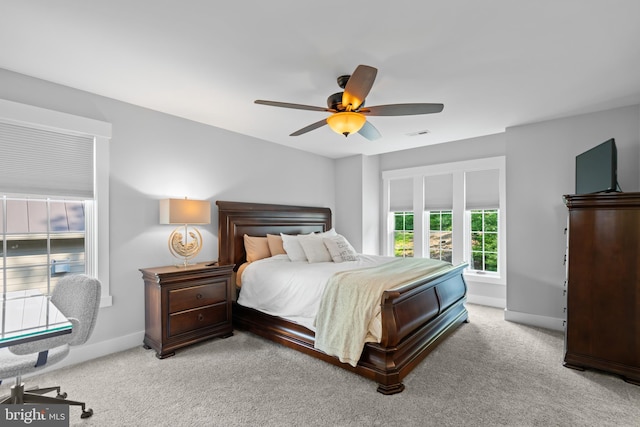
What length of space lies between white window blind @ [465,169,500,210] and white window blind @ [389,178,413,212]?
3.17ft

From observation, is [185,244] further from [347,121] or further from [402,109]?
[402,109]

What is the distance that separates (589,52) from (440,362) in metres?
2.77

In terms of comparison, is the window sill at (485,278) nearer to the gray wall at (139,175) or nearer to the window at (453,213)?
the window at (453,213)

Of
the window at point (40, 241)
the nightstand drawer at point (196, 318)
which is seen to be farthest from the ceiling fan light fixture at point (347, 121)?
the window at point (40, 241)

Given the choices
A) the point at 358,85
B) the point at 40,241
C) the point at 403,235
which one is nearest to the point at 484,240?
the point at 403,235

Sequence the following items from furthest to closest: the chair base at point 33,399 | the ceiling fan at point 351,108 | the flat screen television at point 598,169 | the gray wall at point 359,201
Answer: the gray wall at point 359,201, the flat screen television at point 598,169, the ceiling fan at point 351,108, the chair base at point 33,399

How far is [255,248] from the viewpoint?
412 centimetres

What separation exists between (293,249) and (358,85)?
241cm

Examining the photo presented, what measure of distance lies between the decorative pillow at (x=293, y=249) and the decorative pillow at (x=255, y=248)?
268 mm

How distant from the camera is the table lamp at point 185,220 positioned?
3.24 m

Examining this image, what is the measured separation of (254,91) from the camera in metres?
2.96

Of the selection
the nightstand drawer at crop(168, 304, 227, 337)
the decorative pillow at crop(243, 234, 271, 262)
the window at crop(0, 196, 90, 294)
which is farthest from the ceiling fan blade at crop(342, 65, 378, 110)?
the window at crop(0, 196, 90, 294)

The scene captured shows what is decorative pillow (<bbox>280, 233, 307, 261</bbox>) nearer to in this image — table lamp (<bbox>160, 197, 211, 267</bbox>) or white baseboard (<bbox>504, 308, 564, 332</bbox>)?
table lamp (<bbox>160, 197, 211, 267</bbox>)

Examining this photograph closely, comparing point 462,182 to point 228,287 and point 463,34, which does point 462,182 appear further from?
point 228,287
